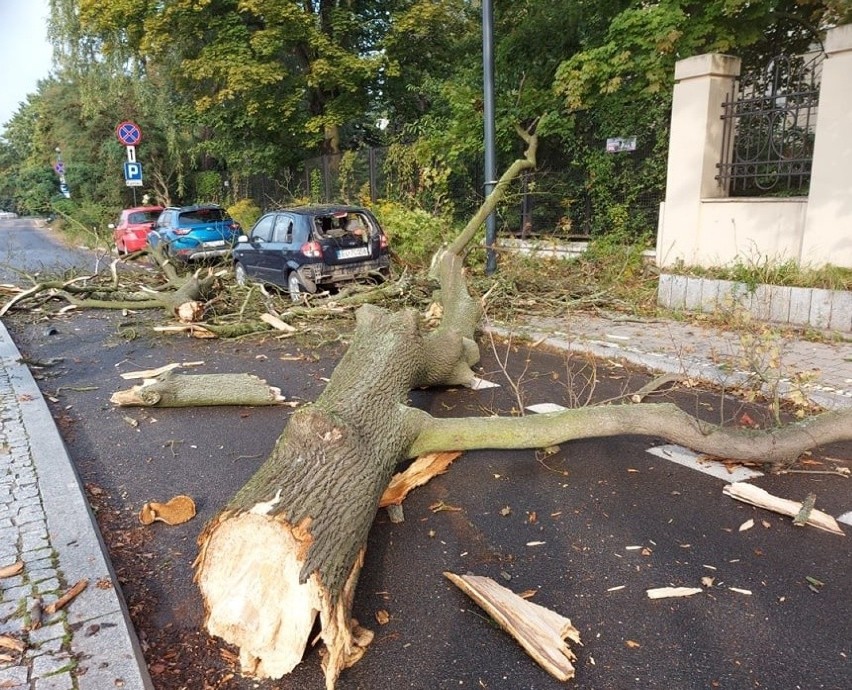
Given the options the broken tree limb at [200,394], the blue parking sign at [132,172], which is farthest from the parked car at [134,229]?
the broken tree limb at [200,394]

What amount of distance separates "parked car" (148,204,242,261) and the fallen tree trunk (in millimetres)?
12355

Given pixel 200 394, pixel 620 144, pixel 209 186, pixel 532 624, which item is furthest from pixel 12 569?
pixel 209 186

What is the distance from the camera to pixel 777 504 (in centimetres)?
363

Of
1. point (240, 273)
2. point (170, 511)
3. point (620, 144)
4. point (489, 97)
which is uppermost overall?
point (489, 97)

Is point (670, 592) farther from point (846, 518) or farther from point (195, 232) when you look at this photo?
point (195, 232)

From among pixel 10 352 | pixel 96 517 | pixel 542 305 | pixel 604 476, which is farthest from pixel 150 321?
pixel 604 476

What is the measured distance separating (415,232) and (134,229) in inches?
469

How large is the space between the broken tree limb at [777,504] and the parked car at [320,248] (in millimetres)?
7472

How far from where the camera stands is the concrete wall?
25.3 feet

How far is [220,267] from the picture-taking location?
13797mm

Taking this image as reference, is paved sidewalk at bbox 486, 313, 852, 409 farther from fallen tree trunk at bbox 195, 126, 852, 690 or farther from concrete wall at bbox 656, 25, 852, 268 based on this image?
fallen tree trunk at bbox 195, 126, 852, 690

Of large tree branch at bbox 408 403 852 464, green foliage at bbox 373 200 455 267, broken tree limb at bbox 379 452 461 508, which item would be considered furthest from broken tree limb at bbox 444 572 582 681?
green foliage at bbox 373 200 455 267

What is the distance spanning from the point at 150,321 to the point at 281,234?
266cm

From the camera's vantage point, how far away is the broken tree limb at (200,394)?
5828 mm
